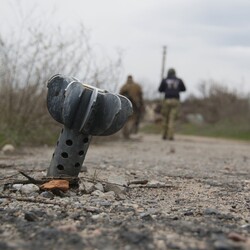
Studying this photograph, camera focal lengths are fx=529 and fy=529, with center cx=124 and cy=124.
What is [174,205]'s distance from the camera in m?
3.59

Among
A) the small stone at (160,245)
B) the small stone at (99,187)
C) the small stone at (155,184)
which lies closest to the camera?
the small stone at (160,245)

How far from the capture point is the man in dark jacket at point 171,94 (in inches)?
542

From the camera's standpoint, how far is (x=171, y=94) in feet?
45.5

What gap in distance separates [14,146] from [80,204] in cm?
612

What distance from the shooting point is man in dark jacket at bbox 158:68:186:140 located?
13758 millimetres

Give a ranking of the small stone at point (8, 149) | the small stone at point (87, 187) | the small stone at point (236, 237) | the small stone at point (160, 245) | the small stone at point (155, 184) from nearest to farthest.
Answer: the small stone at point (160, 245) < the small stone at point (236, 237) < the small stone at point (87, 187) < the small stone at point (155, 184) < the small stone at point (8, 149)

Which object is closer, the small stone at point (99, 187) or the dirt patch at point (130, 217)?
the dirt patch at point (130, 217)

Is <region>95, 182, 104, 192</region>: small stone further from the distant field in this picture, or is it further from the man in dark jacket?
the distant field

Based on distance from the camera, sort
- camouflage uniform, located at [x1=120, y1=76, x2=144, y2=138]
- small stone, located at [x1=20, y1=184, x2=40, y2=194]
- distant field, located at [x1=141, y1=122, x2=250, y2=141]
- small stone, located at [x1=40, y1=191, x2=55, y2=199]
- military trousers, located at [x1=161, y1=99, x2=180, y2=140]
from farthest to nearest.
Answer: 1. distant field, located at [x1=141, y1=122, x2=250, y2=141]
2. military trousers, located at [x1=161, y1=99, x2=180, y2=140]
3. camouflage uniform, located at [x1=120, y1=76, x2=144, y2=138]
4. small stone, located at [x1=20, y1=184, x2=40, y2=194]
5. small stone, located at [x1=40, y1=191, x2=55, y2=199]

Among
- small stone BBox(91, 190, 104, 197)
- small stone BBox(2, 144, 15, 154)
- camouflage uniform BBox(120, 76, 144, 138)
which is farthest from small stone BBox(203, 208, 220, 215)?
Answer: camouflage uniform BBox(120, 76, 144, 138)

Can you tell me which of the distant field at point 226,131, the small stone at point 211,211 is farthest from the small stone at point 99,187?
the distant field at point 226,131

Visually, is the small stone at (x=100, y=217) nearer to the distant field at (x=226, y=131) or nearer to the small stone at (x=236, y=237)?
the small stone at (x=236, y=237)

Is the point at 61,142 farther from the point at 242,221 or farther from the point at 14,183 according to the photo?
the point at 242,221

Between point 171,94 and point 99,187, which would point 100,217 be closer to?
point 99,187
